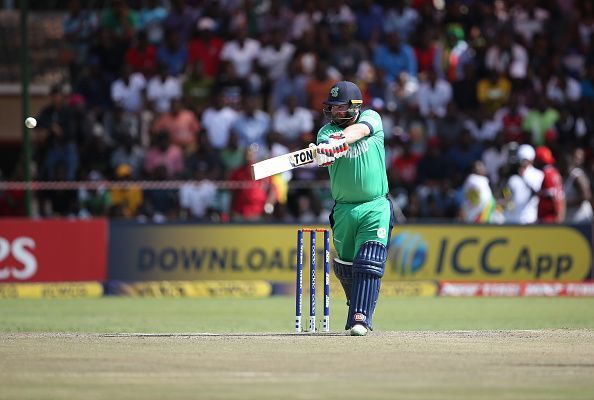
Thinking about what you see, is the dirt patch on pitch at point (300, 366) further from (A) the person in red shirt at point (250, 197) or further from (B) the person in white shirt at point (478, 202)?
(A) the person in red shirt at point (250, 197)

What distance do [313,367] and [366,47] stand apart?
602 inches

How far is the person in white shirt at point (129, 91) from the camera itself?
22.6m

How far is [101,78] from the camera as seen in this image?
75.0 feet

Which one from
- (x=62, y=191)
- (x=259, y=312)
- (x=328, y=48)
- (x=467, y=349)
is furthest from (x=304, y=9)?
(x=467, y=349)

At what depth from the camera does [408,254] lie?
19922 mm

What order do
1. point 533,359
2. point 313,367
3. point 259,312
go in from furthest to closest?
point 259,312, point 533,359, point 313,367

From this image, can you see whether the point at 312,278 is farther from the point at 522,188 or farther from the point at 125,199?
the point at 125,199

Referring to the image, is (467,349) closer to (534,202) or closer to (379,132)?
(379,132)

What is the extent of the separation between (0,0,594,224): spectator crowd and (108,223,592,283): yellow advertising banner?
0.44 meters

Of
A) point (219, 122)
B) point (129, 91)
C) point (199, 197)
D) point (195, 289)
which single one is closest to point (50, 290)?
point (195, 289)

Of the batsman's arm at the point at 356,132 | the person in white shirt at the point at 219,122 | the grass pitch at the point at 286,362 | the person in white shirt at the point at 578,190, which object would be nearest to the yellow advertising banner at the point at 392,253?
the person in white shirt at the point at 578,190

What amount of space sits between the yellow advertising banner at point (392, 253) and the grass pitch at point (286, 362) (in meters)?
5.15

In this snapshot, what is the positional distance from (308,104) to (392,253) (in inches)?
147

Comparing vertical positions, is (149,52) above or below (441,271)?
above
